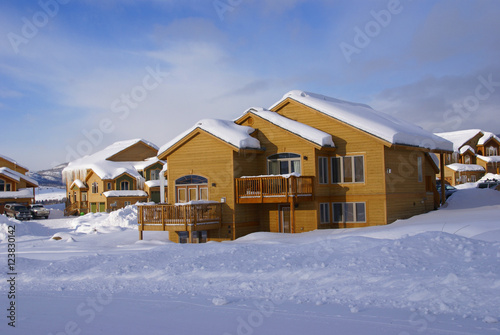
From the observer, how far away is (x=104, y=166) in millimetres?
55406

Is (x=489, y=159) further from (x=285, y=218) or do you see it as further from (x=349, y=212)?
(x=285, y=218)

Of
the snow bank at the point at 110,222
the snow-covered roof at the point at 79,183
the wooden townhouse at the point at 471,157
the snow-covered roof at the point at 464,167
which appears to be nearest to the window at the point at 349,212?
the snow bank at the point at 110,222

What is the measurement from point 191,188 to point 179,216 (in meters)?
2.75

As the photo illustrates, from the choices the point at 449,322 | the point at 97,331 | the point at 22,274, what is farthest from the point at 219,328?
the point at 22,274

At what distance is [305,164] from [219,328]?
15564 millimetres

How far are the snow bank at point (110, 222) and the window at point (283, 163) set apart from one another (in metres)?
12.3

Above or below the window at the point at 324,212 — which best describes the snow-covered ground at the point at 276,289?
below

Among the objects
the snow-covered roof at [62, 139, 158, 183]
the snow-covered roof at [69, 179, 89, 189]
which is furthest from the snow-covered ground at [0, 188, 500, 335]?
the snow-covered roof at [69, 179, 89, 189]

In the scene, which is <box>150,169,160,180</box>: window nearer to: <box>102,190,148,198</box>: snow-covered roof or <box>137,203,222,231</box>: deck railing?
<box>102,190,148,198</box>: snow-covered roof

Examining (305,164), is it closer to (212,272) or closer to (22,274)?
(212,272)

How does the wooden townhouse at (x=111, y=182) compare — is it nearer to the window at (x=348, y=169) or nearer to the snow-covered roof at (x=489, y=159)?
the window at (x=348, y=169)

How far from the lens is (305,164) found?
904 inches

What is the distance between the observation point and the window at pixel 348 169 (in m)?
22.8

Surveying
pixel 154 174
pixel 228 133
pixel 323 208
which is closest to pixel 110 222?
pixel 228 133
